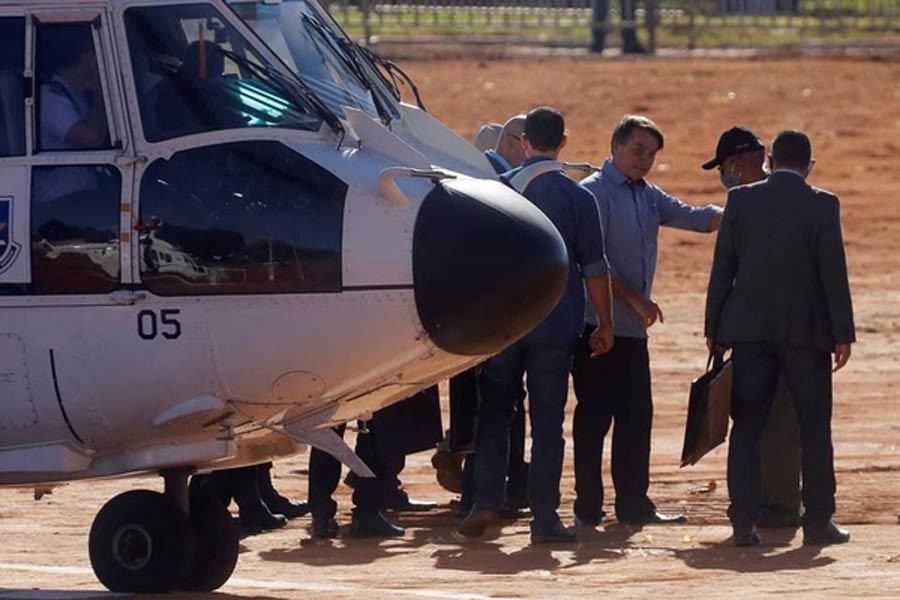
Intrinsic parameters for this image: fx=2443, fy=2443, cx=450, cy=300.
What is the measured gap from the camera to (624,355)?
486 inches

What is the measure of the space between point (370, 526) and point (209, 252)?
10.5 ft

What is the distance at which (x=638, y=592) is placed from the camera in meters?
10.3

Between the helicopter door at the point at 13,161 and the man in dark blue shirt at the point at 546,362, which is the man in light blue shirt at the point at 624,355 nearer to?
the man in dark blue shirt at the point at 546,362

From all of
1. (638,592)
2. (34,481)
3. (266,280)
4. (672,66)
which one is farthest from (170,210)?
(672,66)

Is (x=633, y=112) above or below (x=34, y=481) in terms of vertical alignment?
above

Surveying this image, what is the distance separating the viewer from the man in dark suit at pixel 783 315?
37.0ft

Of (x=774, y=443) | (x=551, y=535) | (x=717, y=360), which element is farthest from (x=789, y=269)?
(x=551, y=535)

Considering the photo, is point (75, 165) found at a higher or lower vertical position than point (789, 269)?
higher

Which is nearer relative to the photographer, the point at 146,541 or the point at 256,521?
the point at 146,541

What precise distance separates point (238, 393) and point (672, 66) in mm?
26697

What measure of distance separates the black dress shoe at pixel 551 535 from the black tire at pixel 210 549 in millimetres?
1864

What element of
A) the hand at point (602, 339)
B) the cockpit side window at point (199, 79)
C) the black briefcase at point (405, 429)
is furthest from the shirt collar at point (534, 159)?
the cockpit side window at point (199, 79)

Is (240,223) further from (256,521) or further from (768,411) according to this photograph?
(256,521)

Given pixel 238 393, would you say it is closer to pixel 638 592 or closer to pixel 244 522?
pixel 638 592
